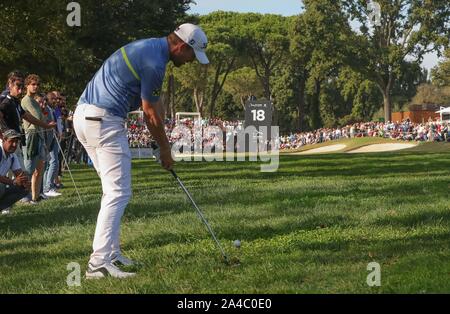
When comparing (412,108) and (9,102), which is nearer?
(9,102)

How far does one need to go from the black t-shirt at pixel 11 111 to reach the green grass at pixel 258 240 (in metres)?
1.23

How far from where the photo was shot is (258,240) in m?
6.19

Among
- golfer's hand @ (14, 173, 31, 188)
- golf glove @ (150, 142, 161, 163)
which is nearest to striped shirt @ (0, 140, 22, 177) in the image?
golfer's hand @ (14, 173, 31, 188)

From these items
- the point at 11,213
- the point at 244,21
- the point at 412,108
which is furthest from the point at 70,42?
the point at 412,108

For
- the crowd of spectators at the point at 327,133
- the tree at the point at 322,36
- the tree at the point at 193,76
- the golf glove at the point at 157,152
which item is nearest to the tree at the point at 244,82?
the tree at the point at 193,76

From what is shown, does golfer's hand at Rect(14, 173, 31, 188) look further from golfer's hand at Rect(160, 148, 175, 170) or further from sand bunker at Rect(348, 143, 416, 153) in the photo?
sand bunker at Rect(348, 143, 416, 153)

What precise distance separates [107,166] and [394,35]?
4980 centimetres

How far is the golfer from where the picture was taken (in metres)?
4.98

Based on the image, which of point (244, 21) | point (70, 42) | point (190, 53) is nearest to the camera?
point (190, 53)

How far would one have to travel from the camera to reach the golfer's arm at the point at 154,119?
4934 millimetres

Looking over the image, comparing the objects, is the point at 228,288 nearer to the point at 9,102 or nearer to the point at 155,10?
the point at 9,102

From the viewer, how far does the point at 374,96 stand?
75.9 metres
